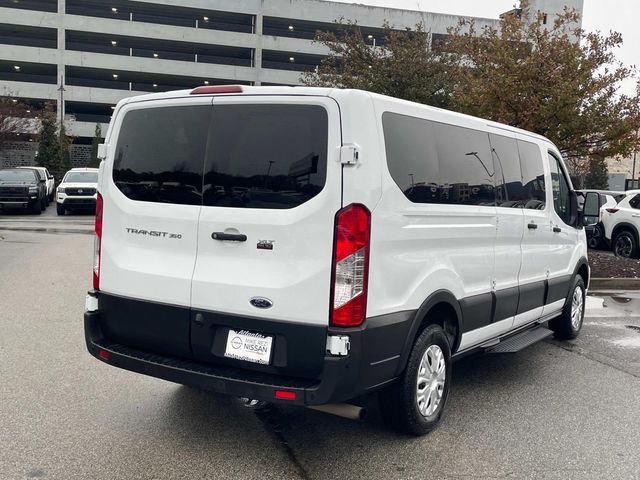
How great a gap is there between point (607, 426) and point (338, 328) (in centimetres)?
233

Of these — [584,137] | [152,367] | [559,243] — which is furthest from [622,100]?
[152,367]

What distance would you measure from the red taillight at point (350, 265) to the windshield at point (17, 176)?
70.6 feet

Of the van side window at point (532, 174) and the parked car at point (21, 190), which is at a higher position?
the van side window at point (532, 174)

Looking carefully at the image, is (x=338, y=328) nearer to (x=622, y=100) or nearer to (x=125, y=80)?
(x=622, y=100)

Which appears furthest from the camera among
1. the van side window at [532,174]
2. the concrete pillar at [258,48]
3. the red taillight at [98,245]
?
the concrete pillar at [258,48]

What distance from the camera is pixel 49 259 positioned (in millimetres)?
11750

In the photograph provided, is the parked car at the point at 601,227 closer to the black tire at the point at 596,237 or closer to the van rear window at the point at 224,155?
the black tire at the point at 596,237

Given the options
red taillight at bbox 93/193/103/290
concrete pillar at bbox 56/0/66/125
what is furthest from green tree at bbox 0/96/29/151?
red taillight at bbox 93/193/103/290

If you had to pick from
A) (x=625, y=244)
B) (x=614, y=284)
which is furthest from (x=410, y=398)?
(x=625, y=244)

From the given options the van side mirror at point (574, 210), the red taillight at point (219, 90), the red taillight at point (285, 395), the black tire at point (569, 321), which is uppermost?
the red taillight at point (219, 90)

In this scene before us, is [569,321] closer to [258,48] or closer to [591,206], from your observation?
[591,206]

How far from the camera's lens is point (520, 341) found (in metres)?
5.41

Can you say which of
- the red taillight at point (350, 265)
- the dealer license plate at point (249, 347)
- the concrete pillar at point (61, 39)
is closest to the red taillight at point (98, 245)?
the dealer license plate at point (249, 347)

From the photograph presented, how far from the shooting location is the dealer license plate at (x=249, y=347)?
3604mm
